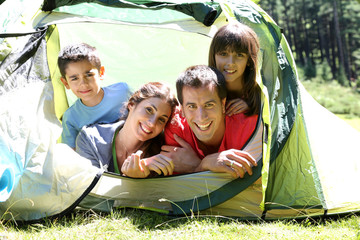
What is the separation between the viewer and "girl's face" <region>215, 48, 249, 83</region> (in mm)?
3162

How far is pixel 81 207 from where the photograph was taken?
9.64 feet

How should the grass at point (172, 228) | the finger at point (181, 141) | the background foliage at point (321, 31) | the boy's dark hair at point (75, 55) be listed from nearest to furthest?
the grass at point (172, 228), the finger at point (181, 141), the boy's dark hair at point (75, 55), the background foliage at point (321, 31)

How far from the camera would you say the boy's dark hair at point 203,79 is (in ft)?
9.61

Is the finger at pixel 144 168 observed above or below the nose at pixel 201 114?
below

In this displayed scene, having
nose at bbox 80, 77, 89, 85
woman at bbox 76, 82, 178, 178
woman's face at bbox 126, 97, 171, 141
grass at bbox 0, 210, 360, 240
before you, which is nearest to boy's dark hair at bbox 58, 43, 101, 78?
nose at bbox 80, 77, 89, 85

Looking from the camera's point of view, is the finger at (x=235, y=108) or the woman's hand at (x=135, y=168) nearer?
the woman's hand at (x=135, y=168)

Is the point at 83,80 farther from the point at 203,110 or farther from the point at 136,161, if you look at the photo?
the point at 203,110

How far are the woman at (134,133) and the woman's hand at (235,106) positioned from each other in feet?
1.38

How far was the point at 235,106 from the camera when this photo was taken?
9.95 feet

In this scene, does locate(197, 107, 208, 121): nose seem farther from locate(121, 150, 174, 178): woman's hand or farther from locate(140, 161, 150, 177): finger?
locate(140, 161, 150, 177): finger

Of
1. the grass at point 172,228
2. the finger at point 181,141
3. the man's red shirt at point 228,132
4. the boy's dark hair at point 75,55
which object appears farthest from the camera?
the boy's dark hair at point 75,55

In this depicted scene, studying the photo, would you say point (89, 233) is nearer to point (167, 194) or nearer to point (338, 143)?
point (167, 194)

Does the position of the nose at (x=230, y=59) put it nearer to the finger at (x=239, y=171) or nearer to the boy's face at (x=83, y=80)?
the finger at (x=239, y=171)

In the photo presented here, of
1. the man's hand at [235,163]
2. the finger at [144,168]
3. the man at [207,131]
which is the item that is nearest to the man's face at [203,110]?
the man at [207,131]
